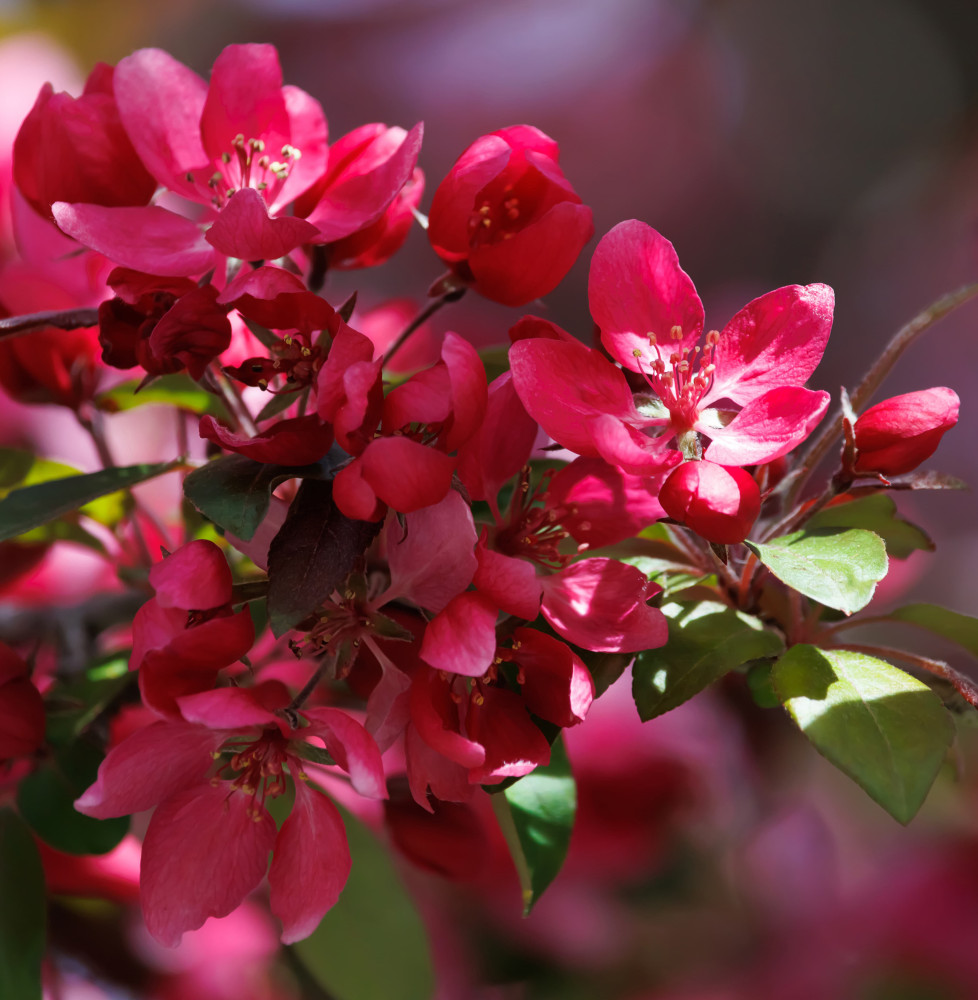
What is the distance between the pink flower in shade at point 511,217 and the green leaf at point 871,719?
0.89 feet

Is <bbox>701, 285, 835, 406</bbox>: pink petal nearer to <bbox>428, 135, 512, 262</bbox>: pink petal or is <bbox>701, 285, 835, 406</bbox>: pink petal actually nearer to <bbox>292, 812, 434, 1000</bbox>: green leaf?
<bbox>428, 135, 512, 262</bbox>: pink petal

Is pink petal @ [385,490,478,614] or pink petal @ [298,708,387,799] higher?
pink petal @ [385,490,478,614]

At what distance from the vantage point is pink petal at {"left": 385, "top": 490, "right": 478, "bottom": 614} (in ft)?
1.65

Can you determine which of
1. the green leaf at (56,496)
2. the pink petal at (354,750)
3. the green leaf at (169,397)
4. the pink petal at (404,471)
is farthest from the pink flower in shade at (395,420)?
the green leaf at (169,397)

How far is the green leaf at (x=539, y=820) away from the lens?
2.11 ft

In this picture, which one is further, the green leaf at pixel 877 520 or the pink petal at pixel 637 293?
the green leaf at pixel 877 520

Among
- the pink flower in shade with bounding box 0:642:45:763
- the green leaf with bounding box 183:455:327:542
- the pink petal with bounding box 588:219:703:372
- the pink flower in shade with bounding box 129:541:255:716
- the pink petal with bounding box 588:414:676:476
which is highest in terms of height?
the pink petal with bounding box 588:219:703:372

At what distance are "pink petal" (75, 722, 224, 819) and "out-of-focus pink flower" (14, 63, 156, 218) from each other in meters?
0.34

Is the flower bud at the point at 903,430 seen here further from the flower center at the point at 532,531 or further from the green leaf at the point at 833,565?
the flower center at the point at 532,531

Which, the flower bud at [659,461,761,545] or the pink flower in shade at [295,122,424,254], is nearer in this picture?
the flower bud at [659,461,761,545]

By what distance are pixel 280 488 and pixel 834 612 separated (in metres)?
0.39

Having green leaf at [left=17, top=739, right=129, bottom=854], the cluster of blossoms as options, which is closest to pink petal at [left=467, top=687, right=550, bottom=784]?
the cluster of blossoms

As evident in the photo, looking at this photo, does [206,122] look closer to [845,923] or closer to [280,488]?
[280,488]

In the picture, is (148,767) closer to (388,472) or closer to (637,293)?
(388,472)
